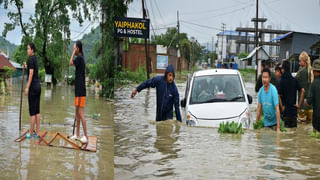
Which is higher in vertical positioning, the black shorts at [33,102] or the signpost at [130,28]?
the signpost at [130,28]

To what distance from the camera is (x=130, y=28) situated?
19781mm

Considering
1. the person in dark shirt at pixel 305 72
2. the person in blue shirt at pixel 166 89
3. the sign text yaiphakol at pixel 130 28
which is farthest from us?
the sign text yaiphakol at pixel 130 28

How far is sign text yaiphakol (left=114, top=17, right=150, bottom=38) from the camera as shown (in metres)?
19.1

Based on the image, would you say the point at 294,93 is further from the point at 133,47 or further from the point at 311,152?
the point at 133,47

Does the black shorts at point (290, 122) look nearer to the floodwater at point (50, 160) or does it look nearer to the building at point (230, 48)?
the floodwater at point (50, 160)

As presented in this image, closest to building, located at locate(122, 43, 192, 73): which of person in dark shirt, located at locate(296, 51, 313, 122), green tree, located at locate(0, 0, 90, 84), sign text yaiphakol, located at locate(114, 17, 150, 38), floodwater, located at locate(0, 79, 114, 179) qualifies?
green tree, located at locate(0, 0, 90, 84)

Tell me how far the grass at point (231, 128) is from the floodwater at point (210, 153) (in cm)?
15

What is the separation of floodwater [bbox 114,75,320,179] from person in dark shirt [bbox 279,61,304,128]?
413 millimetres

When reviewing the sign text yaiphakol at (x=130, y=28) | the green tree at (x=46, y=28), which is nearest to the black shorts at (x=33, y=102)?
the sign text yaiphakol at (x=130, y=28)

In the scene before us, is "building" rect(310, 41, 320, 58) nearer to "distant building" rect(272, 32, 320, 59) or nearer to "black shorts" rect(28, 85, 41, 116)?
"distant building" rect(272, 32, 320, 59)

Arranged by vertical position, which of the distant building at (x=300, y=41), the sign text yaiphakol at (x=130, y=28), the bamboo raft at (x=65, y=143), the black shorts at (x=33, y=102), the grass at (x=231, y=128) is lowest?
the bamboo raft at (x=65, y=143)

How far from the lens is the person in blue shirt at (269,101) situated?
29.8 ft

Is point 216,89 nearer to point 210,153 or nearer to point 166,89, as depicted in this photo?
point 166,89

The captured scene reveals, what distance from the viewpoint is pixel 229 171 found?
6.02 metres
